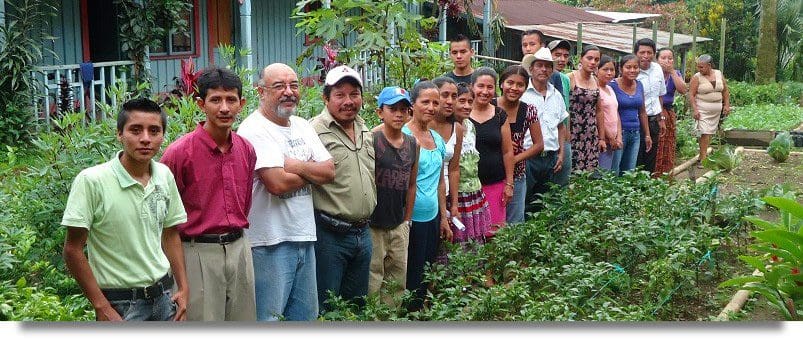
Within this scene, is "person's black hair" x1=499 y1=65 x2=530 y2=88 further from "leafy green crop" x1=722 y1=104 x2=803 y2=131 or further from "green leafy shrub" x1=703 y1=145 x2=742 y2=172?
"green leafy shrub" x1=703 y1=145 x2=742 y2=172

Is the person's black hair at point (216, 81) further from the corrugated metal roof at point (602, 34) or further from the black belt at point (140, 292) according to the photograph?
the corrugated metal roof at point (602, 34)

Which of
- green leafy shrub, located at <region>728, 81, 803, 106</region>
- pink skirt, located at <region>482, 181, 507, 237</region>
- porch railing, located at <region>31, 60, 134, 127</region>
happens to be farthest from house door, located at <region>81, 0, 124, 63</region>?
green leafy shrub, located at <region>728, 81, 803, 106</region>

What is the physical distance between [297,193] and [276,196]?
3.4 inches

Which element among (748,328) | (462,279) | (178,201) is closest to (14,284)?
(178,201)

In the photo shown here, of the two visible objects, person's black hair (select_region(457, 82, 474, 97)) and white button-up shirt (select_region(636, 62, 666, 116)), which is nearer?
person's black hair (select_region(457, 82, 474, 97))

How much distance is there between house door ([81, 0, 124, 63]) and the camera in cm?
945

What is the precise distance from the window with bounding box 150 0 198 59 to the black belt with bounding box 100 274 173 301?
7325mm

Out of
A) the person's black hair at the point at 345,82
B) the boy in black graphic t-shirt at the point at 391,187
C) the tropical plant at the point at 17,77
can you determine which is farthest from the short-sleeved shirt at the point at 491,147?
the tropical plant at the point at 17,77

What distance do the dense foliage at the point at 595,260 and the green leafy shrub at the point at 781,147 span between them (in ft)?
5.16

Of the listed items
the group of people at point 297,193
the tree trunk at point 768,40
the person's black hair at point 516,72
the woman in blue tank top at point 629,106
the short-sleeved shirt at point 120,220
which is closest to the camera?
the short-sleeved shirt at point 120,220

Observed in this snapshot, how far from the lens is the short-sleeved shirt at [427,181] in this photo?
449 centimetres

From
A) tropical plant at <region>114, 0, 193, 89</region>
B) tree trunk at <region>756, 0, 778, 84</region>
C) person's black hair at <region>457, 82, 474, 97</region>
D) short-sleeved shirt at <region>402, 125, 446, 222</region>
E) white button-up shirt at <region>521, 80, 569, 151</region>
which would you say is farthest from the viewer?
tropical plant at <region>114, 0, 193, 89</region>

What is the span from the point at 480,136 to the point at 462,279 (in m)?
1.14

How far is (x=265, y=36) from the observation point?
11.3 meters
